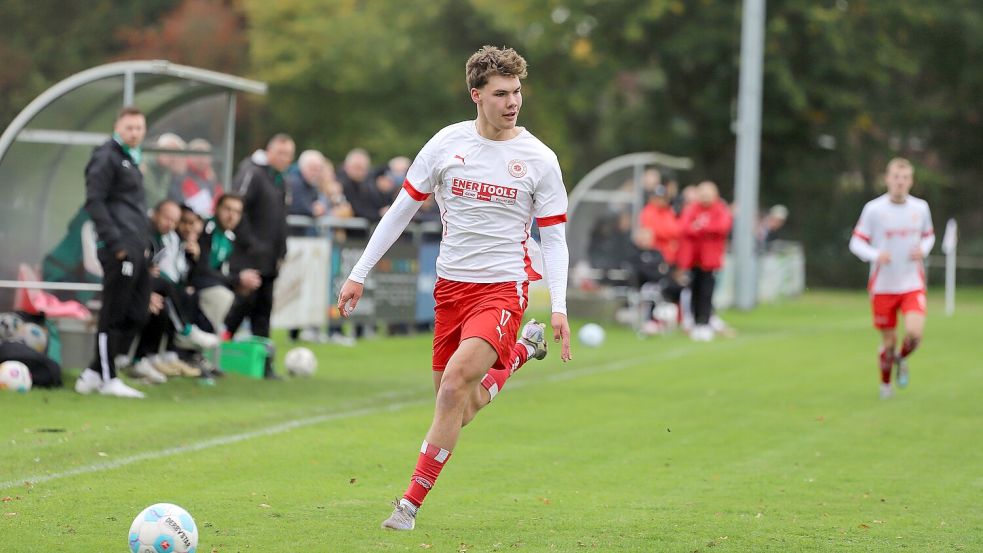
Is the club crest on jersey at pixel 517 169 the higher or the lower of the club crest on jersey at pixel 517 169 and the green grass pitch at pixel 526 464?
the higher

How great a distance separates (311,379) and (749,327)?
12938 mm

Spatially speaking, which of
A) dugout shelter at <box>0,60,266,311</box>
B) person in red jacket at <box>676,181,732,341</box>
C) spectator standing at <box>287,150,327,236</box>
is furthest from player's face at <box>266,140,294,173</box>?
person in red jacket at <box>676,181,732,341</box>

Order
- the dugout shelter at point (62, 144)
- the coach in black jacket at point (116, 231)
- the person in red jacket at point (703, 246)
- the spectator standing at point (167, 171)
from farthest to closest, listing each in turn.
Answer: the person in red jacket at point (703, 246) < the spectator standing at point (167, 171) < the dugout shelter at point (62, 144) < the coach in black jacket at point (116, 231)

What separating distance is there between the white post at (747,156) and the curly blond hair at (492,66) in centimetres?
2368

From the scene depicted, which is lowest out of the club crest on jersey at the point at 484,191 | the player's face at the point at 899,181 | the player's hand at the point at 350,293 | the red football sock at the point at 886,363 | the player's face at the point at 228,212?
the red football sock at the point at 886,363

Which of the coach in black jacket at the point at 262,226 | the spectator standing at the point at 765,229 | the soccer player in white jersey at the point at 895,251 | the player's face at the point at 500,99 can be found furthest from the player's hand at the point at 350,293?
the spectator standing at the point at 765,229

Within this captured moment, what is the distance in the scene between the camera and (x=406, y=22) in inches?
2350

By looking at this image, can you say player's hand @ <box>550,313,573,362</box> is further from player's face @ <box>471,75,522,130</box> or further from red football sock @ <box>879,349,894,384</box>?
red football sock @ <box>879,349,894,384</box>

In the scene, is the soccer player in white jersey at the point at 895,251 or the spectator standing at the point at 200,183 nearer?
the soccer player in white jersey at the point at 895,251

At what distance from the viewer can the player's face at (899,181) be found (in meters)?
14.2

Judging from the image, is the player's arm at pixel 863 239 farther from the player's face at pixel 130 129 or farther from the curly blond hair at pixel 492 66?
the curly blond hair at pixel 492 66

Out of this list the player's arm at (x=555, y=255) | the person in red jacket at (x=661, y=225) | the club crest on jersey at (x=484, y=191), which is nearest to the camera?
the club crest on jersey at (x=484, y=191)

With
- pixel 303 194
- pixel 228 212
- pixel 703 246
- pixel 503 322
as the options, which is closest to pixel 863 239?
pixel 228 212

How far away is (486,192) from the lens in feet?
25.1
